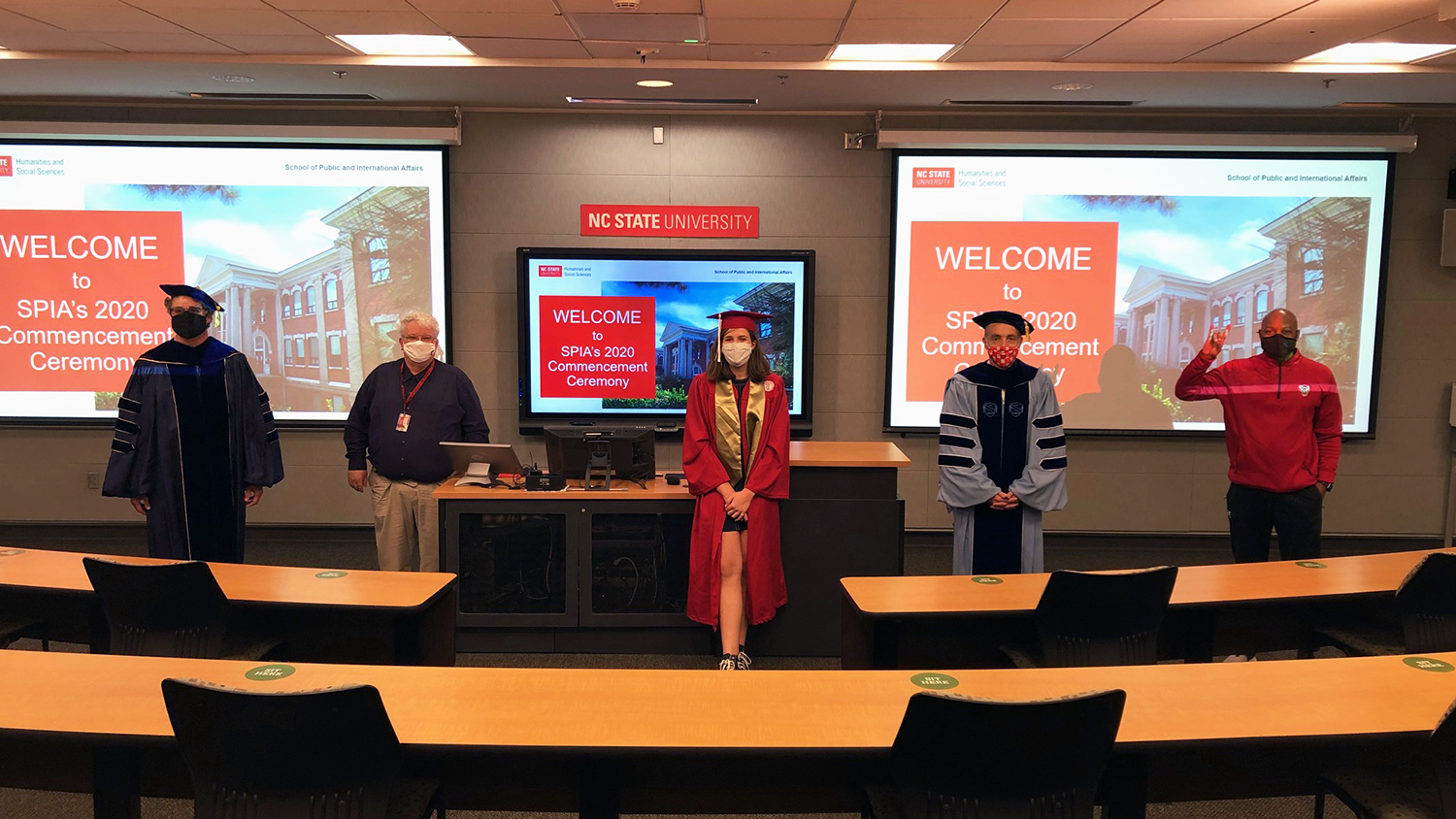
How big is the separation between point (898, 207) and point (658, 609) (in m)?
3.40

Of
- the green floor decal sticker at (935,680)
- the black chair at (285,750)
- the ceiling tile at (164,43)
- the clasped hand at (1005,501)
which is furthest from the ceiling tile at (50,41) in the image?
the green floor decal sticker at (935,680)

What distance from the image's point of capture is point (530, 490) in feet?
14.4

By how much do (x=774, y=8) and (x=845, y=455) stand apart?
2.07 m

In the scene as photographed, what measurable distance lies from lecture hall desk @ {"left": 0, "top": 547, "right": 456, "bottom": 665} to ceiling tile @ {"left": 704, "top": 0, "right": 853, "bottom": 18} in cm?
270

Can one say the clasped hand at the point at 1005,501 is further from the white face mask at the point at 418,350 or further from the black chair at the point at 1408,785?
the white face mask at the point at 418,350

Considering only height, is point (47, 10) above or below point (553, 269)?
above

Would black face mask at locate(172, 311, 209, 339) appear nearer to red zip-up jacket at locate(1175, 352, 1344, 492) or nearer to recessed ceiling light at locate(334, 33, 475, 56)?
recessed ceiling light at locate(334, 33, 475, 56)

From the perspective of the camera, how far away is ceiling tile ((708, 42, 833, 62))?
194 inches

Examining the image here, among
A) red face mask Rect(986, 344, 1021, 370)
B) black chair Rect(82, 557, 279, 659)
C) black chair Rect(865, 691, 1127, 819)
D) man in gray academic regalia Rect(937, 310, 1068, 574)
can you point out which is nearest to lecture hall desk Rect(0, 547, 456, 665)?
black chair Rect(82, 557, 279, 659)

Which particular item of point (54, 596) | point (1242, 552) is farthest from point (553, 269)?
point (1242, 552)

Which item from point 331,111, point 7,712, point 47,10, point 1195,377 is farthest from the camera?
point 331,111

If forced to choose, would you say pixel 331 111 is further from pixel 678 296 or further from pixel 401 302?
pixel 678 296

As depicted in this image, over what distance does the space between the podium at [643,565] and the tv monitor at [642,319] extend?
81.7 inches

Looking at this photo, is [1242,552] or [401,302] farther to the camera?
[401,302]
